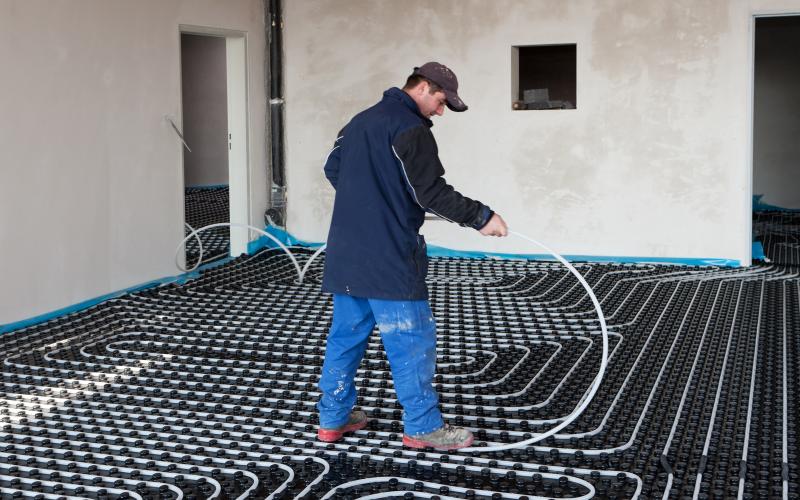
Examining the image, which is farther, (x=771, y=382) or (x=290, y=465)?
(x=771, y=382)

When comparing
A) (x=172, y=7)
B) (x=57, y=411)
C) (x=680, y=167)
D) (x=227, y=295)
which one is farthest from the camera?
(x=680, y=167)

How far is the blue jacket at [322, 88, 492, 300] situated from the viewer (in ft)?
12.7

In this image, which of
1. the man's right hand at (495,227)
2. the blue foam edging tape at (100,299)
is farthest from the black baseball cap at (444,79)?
the blue foam edging tape at (100,299)

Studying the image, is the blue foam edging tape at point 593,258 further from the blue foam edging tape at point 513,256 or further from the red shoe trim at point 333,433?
the red shoe trim at point 333,433

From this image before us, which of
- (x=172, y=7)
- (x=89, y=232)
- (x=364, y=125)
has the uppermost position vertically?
(x=172, y=7)

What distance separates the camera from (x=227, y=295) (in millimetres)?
7551

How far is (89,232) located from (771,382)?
15.7ft

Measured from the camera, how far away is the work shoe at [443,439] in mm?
4172

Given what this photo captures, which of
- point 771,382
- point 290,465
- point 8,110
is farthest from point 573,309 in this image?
point 8,110

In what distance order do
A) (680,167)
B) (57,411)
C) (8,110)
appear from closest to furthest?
(57,411) → (8,110) → (680,167)

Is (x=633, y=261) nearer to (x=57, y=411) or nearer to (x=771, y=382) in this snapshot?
(x=771, y=382)

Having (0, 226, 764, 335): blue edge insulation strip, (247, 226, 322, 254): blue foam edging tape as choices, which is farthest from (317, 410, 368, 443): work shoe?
(247, 226, 322, 254): blue foam edging tape

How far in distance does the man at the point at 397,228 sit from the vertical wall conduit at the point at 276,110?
568cm

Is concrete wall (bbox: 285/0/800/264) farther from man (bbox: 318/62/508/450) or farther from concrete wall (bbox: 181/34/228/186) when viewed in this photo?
concrete wall (bbox: 181/34/228/186)
